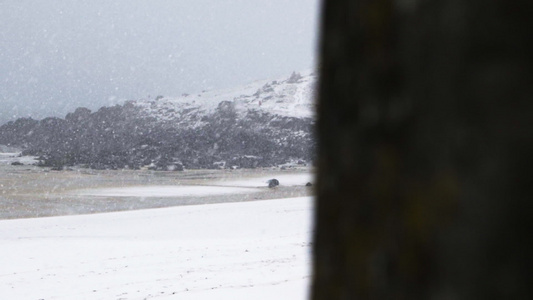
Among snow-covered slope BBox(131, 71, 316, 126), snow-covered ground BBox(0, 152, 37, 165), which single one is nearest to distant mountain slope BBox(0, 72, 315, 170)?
snow-covered slope BBox(131, 71, 316, 126)

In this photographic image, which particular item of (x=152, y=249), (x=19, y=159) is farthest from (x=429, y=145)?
(x=19, y=159)

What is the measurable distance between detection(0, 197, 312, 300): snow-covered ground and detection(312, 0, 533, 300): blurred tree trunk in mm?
7273

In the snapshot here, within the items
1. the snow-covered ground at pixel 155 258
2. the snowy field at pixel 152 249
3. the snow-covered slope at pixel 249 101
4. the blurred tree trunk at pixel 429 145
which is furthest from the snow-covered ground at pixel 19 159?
the blurred tree trunk at pixel 429 145

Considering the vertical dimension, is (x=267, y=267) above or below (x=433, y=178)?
below

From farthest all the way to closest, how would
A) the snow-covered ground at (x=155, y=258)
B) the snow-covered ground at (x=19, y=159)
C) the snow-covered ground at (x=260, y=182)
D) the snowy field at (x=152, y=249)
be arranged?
the snow-covered ground at (x=19, y=159), the snow-covered ground at (x=260, y=182), the snowy field at (x=152, y=249), the snow-covered ground at (x=155, y=258)

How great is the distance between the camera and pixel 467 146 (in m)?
0.36

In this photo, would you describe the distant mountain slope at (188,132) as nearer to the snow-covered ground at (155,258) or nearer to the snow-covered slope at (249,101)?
the snow-covered slope at (249,101)

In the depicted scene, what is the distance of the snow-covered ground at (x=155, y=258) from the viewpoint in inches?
341

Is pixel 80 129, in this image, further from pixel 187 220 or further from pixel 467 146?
pixel 467 146

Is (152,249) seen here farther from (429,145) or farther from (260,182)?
(260,182)

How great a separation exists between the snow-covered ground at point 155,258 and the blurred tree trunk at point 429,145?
7.27 metres

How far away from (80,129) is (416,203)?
4766 inches

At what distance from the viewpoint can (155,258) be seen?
39.7ft

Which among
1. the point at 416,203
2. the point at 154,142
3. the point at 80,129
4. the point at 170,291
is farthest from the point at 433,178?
the point at 80,129
